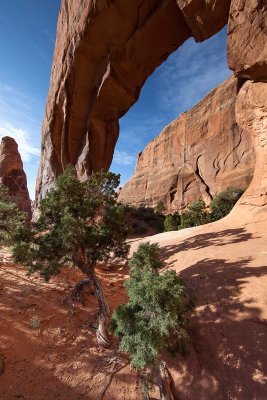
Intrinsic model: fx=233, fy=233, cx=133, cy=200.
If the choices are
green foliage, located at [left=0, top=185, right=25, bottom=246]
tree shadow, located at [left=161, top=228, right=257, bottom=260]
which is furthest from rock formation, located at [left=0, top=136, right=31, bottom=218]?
tree shadow, located at [left=161, top=228, right=257, bottom=260]

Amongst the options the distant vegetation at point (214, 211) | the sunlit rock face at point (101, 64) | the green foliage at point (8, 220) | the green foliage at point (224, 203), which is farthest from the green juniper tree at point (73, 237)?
the green foliage at point (224, 203)

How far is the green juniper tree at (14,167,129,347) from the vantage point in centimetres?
873

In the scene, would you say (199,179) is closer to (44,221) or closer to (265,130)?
(265,130)

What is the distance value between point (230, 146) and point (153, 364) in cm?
3559

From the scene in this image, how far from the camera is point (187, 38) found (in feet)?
60.9

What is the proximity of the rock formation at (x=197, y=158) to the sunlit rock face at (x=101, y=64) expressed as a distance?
18337mm

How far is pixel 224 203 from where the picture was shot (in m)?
30.0

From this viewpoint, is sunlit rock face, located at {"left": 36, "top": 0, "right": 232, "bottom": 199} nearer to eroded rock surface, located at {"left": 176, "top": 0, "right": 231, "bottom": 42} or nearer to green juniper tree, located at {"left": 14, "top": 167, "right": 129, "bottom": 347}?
eroded rock surface, located at {"left": 176, "top": 0, "right": 231, "bottom": 42}

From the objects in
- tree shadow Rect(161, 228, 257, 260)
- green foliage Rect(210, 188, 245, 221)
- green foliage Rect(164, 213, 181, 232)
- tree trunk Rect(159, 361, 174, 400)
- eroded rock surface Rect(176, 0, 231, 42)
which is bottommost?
tree trunk Rect(159, 361, 174, 400)

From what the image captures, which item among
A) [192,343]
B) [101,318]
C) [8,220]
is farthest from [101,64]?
[192,343]

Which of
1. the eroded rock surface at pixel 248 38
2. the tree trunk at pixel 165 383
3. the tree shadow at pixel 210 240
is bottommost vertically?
the tree trunk at pixel 165 383

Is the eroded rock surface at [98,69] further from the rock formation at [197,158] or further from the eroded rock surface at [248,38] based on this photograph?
the rock formation at [197,158]

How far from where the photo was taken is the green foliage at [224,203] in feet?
95.8

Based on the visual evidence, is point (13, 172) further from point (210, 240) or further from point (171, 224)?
point (210, 240)
